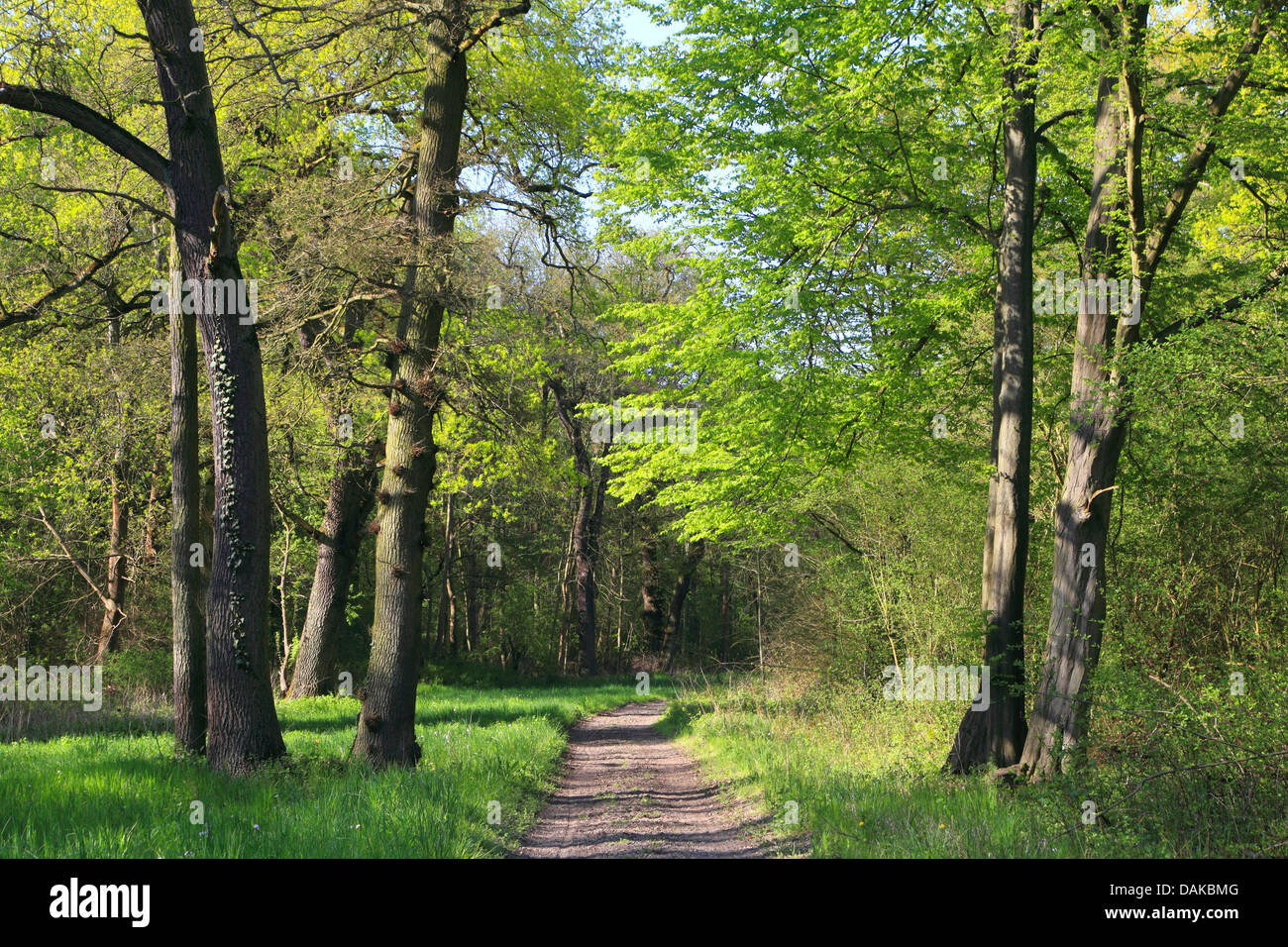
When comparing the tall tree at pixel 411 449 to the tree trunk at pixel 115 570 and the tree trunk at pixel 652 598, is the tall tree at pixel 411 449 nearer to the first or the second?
the tree trunk at pixel 115 570

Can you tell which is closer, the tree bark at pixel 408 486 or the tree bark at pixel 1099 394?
the tree bark at pixel 1099 394

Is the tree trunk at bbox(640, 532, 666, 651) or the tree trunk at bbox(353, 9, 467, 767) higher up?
the tree trunk at bbox(353, 9, 467, 767)

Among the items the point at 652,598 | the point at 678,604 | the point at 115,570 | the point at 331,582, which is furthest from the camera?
the point at 678,604

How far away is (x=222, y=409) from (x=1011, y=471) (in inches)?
328

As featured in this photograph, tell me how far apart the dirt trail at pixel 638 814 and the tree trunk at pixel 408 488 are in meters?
1.99

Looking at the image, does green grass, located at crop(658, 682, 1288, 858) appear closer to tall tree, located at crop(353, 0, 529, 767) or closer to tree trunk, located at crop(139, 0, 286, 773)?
tall tree, located at crop(353, 0, 529, 767)

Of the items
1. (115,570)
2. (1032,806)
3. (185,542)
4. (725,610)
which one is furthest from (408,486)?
(725,610)

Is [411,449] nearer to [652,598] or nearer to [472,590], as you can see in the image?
[652,598]

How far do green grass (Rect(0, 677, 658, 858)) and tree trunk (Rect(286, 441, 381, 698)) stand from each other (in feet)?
18.5

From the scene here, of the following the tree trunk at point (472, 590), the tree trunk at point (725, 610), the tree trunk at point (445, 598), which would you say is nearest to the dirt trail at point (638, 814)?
the tree trunk at point (445, 598)

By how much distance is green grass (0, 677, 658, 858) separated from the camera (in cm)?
565

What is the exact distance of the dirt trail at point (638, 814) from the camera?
23.7 ft

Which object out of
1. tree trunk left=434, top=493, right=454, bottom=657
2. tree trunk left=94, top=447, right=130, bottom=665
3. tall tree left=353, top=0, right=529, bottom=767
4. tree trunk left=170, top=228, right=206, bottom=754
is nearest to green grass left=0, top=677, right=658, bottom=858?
tree trunk left=170, top=228, right=206, bottom=754

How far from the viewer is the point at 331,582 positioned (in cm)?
1781
